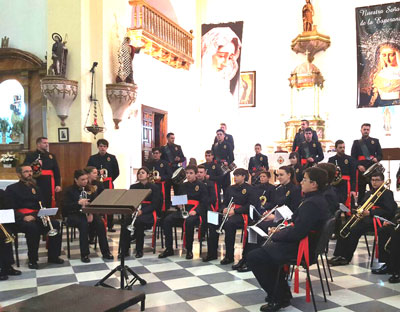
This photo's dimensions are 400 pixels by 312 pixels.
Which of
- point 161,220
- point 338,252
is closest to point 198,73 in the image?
point 161,220

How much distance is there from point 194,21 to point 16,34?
284 inches

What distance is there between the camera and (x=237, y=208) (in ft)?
20.9

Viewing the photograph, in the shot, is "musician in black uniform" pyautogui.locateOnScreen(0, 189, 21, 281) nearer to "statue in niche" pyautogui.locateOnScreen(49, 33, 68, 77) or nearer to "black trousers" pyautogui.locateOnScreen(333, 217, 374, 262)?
"black trousers" pyautogui.locateOnScreen(333, 217, 374, 262)

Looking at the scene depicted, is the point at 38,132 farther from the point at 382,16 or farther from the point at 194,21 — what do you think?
the point at 382,16

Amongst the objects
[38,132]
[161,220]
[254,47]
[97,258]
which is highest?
[254,47]

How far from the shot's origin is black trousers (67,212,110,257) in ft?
20.4

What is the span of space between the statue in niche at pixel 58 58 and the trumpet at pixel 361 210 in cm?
674

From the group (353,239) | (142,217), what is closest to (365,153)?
(353,239)

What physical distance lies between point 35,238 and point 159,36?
8564 mm

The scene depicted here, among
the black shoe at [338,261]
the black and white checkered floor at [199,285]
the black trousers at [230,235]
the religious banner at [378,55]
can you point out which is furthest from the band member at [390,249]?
the religious banner at [378,55]

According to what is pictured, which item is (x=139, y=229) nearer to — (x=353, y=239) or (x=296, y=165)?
(x=353, y=239)

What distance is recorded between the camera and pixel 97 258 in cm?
636

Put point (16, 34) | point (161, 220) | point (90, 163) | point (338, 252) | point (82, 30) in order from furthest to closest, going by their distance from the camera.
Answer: point (16, 34) → point (82, 30) → point (90, 163) → point (161, 220) → point (338, 252)

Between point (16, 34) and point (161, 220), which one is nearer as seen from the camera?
point (161, 220)
